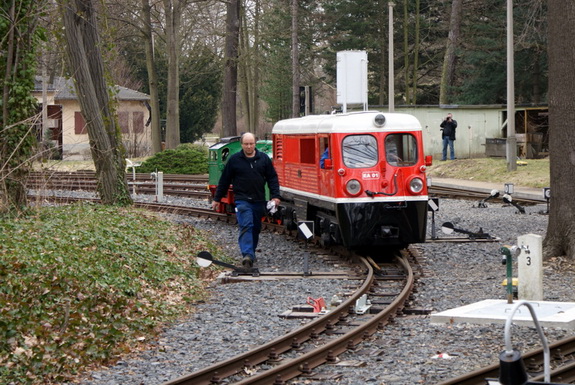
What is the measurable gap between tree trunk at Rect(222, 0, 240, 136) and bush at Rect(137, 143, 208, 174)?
481 cm

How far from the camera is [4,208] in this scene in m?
14.2

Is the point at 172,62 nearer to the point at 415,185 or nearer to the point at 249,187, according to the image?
the point at 415,185

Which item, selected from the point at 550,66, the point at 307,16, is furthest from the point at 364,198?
the point at 307,16

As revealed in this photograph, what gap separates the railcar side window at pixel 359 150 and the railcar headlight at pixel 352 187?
0.33 m

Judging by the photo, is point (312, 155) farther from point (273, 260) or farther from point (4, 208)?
point (4, 208)

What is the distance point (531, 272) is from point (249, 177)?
459 cm

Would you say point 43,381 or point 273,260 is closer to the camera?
point 43,381

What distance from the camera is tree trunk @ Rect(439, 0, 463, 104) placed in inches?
1909

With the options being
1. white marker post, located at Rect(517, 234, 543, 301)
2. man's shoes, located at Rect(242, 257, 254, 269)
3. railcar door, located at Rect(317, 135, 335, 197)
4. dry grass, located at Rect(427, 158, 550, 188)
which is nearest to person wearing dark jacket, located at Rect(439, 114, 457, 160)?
dry grass, located at Rect(427, 158, 550, 188)

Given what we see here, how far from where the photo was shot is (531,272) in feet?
35.9

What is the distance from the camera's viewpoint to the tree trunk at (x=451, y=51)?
159ft

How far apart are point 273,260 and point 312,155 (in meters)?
1.97

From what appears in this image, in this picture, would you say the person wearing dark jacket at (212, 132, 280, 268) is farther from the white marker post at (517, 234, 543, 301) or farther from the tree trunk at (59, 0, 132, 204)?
the tree trunk at (59, 0, 132, 204)

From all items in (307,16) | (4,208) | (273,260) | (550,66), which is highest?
(307,16)
